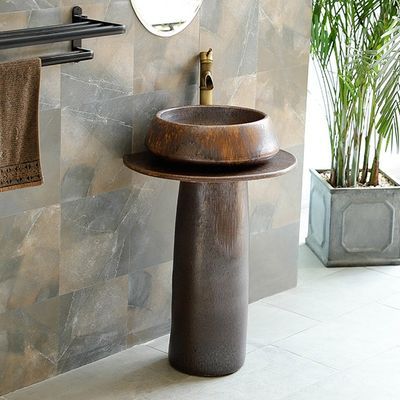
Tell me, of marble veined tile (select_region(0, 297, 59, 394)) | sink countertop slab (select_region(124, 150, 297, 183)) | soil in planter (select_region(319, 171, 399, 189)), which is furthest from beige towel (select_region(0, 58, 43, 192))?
soil in planter (select_region(319, 171, 399, 189))

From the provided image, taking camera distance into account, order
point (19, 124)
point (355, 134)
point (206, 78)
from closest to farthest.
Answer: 1. point (19, 124)
2. point (206, 78)
3. point (355, 134)

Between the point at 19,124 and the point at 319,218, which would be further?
the point at 319,218

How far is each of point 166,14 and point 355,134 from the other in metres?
1.19

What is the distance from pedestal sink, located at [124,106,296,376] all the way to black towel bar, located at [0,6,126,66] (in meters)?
0.32

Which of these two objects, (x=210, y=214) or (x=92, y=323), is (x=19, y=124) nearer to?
(x=210, y=214)

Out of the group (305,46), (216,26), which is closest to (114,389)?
(216,26)

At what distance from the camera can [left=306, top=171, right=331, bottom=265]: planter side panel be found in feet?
13.3

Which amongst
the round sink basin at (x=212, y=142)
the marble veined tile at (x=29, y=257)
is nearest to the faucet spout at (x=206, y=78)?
the round sink basin at (x=212, y=142)

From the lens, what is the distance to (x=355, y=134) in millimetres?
3994

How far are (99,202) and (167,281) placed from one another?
44 centimetres

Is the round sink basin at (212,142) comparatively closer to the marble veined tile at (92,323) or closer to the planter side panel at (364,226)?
the marble veined tile at (92,323)

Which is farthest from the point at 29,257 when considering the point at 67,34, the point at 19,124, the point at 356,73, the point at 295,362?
the point at 356,73

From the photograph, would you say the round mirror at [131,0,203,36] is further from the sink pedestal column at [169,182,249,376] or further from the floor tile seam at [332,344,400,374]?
the floor tile seam at [332,344,400,374]

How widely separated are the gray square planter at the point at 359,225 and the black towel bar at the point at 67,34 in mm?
1495
